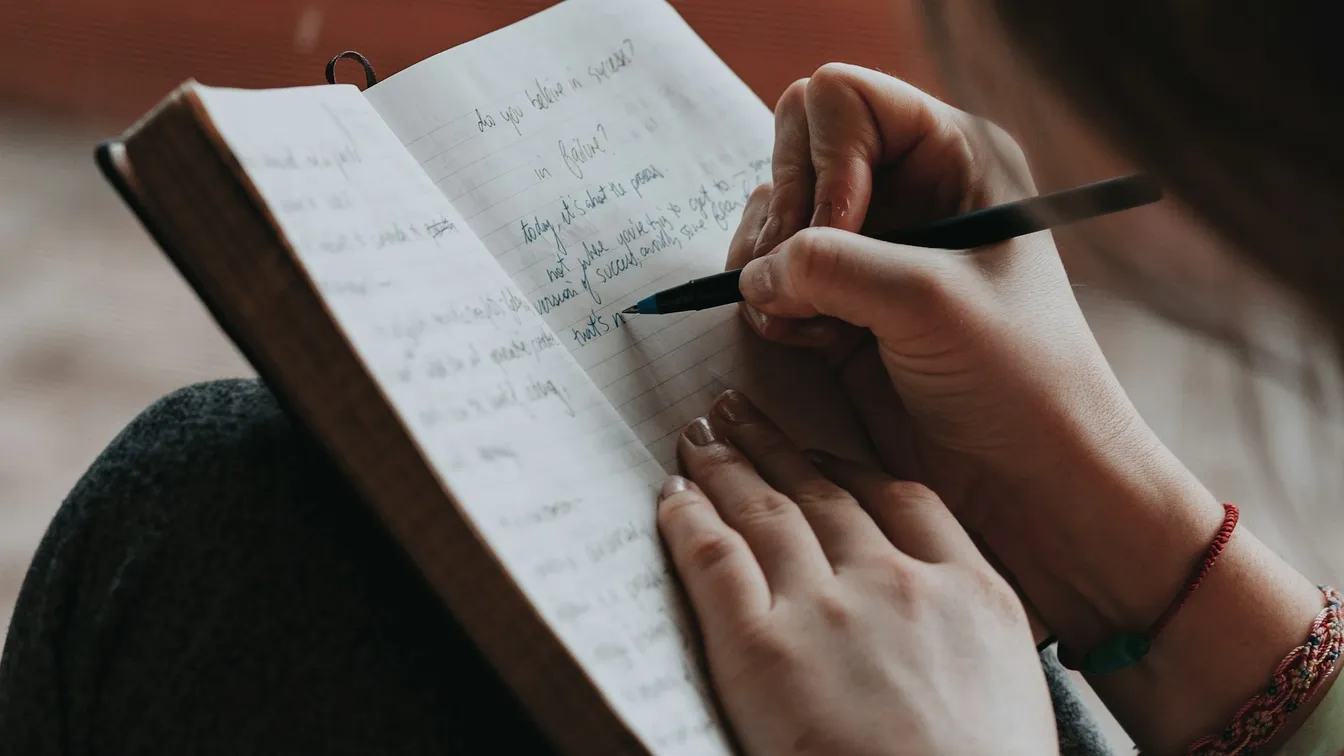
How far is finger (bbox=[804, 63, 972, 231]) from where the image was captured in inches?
21.4

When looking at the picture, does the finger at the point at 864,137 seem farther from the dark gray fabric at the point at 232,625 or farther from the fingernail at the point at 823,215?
the dark gray fabric at the point at 232,625

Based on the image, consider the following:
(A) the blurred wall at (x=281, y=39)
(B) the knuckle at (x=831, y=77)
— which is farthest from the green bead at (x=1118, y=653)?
(A) the blurred wall at (x=281, y=39)

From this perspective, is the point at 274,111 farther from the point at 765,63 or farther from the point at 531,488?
the point at 765,63

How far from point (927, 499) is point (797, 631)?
113 millimetres

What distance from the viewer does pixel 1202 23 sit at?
0.82ft

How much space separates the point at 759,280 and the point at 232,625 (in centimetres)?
29

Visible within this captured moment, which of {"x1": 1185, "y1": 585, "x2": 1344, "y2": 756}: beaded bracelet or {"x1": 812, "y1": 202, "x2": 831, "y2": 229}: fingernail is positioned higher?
{"x1": 812, "y1": 202, "x2": 831, "y2": 229}: fingernail

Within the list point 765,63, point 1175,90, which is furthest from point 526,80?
point 765,63

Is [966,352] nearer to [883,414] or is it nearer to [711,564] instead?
[883,414]

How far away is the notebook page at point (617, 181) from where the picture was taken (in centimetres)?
52

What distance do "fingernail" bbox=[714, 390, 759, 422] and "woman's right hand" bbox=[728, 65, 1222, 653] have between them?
48mm

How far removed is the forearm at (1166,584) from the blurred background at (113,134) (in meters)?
0.27

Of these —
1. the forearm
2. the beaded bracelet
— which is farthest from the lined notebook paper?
the beaded bracelet

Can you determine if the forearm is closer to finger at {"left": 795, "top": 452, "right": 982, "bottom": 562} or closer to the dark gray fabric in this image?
finger at {"left": 795, "top": 452, "right": 982, "bottom": 562}
